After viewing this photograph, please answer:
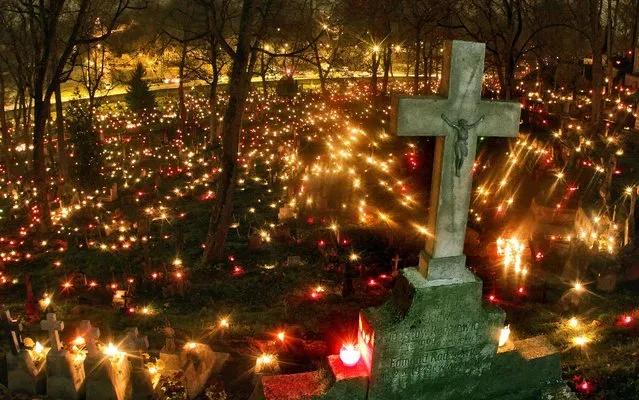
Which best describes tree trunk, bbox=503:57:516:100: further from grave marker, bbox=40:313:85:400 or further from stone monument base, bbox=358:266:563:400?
grave marker, bbox=40:313:85:400

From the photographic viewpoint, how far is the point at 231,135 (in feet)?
37.4

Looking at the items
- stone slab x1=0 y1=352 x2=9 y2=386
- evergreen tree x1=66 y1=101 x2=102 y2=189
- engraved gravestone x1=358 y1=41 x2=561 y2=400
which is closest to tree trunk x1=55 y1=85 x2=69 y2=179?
evergreen tree x1=66 y1=101 x2=102 y2=189

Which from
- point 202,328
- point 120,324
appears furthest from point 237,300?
point 120,324

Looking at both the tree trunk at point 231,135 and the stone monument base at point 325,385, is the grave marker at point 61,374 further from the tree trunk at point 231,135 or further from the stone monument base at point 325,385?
the tree trunk at point 231,135

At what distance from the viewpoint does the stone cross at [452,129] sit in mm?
4938

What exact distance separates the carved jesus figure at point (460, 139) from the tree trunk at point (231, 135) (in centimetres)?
696

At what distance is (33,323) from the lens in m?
8.69

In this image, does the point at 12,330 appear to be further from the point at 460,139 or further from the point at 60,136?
the point at 60,136

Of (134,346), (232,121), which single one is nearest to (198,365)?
(134,346)

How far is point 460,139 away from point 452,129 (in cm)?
14

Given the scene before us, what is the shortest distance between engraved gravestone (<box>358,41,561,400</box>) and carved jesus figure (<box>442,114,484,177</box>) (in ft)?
0.04

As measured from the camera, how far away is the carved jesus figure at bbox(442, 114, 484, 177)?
5.13m

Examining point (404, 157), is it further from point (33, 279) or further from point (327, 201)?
point (33, 279)

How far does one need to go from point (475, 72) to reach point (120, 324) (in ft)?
25.3
